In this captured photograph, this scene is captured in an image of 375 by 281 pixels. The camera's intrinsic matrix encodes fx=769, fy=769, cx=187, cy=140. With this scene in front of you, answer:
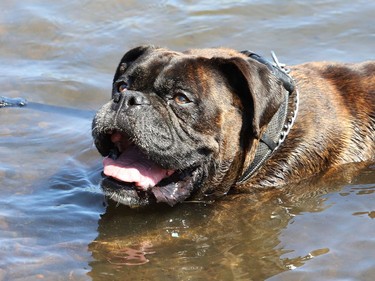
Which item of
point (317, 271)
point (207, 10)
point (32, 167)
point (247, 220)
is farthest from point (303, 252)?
point (207, 10)

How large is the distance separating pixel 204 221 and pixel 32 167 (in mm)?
1663

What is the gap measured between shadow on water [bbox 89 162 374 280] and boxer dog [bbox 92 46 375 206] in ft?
0.46

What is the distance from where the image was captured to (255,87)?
531cm

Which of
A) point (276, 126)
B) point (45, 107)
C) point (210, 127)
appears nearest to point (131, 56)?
point (210, 127)

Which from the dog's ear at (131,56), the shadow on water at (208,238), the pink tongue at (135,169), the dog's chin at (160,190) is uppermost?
the dog's ear at (131,56)

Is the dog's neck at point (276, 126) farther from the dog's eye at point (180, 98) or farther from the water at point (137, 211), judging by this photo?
the dog's eye at point (180, 98)

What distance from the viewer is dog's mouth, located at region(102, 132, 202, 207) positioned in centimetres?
536

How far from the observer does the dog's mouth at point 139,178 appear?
5.36 meters

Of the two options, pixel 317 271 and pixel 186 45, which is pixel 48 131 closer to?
pixel 186 45

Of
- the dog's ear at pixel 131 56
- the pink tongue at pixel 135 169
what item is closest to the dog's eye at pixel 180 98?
the pink tongue at pixel 135 169

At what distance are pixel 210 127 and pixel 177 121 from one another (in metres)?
0.25

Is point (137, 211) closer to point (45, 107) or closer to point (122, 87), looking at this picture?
point (122, 87)

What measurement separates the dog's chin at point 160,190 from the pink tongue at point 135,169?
0.15ft

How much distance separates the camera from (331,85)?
20.3 feet
